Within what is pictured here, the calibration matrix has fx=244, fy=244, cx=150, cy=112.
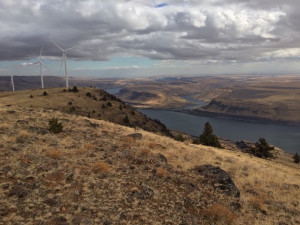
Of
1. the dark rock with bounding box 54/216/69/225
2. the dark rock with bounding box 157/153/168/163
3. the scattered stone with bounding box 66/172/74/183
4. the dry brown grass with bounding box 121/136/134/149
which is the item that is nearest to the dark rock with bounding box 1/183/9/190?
the scattered stone with bounding box 66/172/74/183

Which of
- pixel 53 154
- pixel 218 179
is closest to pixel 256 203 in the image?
pixel 218 179

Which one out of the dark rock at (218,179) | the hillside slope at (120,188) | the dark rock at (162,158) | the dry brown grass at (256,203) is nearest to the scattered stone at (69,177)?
the hillside slope at (120,188)

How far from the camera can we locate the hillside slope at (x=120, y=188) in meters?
13.9

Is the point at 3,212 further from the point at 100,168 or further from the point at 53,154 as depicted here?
the point at 53,154

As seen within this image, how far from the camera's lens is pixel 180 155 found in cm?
2783

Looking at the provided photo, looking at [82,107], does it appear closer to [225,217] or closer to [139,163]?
[139,163]

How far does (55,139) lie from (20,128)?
18.1ft

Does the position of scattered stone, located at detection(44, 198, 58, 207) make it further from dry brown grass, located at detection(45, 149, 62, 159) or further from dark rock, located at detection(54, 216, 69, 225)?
dry brown grass, located at detection(45, 149, 62, 159)

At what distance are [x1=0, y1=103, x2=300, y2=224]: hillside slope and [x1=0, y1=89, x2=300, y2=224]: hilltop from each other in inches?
2.1

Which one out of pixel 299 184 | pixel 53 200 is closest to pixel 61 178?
pixel 53 200

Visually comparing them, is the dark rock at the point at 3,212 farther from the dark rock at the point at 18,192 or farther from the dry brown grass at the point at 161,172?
the dry brown grass at the point at 161,172

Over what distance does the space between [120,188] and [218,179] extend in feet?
27.6

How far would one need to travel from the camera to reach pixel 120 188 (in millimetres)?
16875

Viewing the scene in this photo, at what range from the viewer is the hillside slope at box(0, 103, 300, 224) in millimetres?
13906
